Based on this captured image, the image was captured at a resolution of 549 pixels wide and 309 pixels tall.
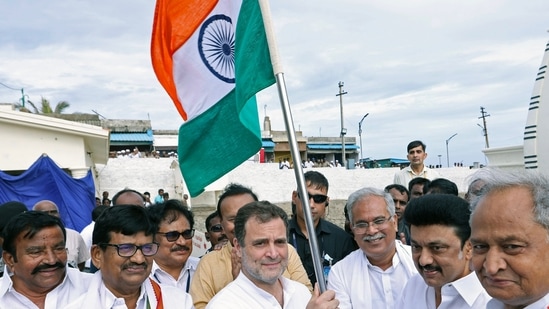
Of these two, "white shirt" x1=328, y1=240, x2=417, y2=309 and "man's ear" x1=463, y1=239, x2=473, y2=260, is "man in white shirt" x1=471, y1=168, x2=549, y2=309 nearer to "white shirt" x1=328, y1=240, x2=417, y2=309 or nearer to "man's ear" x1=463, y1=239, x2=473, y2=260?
"man's ear" x1=463, y1=239, x2=473, y2=260

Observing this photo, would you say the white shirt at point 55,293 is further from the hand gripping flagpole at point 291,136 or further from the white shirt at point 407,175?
the white shirt at point 407,175

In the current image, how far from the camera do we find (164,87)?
3.54 meters

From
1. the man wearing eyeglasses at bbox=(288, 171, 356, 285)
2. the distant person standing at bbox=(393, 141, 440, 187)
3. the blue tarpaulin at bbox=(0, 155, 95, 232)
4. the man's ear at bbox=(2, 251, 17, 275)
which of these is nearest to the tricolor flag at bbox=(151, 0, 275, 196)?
the man wearing eyeglasses at bbox=(288, 171, 356, 285)

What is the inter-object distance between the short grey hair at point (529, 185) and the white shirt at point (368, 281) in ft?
5.02

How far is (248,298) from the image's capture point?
8.50 feet

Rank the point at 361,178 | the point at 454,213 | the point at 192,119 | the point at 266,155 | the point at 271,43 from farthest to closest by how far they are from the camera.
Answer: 1. the point at 266,155
2. the point at 361,178
3. the point at 192,119
4. the point at 271,43
5. the point at 454,213

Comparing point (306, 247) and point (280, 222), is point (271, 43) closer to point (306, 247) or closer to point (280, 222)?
point (280, 222)

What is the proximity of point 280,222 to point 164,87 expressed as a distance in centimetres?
145

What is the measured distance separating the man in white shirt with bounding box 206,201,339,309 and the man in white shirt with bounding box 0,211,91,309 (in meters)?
1.06

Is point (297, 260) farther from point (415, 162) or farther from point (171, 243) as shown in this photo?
point (415, 162)

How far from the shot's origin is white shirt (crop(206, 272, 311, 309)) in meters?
2.55

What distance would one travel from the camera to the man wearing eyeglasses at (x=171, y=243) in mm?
3518

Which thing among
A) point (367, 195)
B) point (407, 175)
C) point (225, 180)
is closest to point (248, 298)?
point (367, 195)

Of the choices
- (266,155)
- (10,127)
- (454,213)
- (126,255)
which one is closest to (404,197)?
(454,213)
